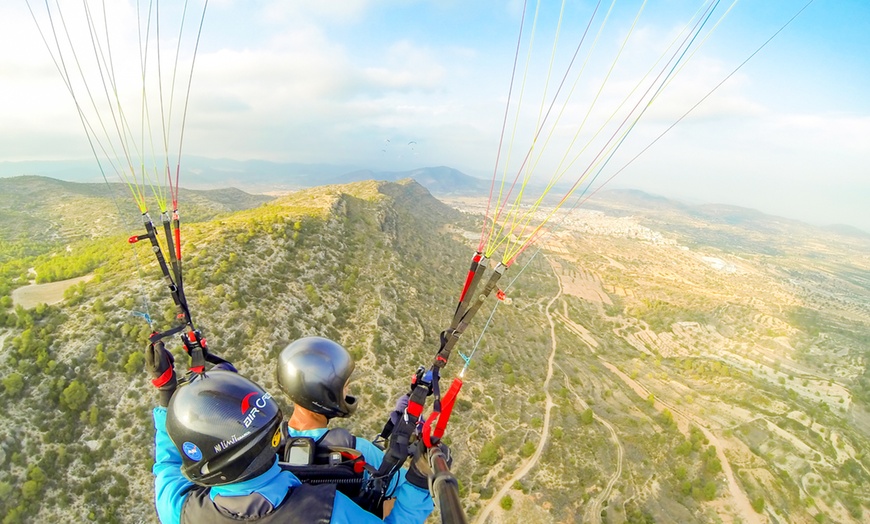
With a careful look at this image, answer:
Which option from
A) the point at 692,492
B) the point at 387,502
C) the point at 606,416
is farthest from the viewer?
the point at 606,416

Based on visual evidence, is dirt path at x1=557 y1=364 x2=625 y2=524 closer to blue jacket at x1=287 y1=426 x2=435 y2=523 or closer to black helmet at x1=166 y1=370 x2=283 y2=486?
blue jacket at x1=287 y1=426 x2=435 y2=523

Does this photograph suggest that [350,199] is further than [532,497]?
Yes

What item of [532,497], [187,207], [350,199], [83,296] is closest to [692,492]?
[532,497]

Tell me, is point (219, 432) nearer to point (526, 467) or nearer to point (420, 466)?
point (420, 466)

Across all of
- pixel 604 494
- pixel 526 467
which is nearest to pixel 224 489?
pixel 526 467

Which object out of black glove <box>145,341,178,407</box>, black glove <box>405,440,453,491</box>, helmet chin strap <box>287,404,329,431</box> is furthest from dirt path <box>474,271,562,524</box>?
black glove <box>145,341,178,407</box>

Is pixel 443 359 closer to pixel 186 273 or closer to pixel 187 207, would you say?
pixel 186 273

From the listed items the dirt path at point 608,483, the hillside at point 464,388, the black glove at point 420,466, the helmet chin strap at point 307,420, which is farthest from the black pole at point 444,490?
the dirt path at point 608,483
